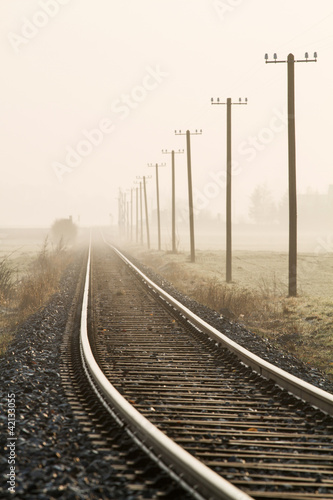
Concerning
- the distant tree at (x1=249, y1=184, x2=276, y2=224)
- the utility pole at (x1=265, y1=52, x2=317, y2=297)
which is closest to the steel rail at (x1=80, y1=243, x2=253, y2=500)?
the utility pole at (x1=265, y1=52, x2=317, y2=297)

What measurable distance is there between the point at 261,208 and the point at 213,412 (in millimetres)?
166568

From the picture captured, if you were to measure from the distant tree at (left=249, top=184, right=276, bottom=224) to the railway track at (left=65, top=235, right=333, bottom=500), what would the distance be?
160m

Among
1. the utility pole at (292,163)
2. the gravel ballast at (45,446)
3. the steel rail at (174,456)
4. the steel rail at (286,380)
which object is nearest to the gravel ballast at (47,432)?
the gravel ballast at (45,446)

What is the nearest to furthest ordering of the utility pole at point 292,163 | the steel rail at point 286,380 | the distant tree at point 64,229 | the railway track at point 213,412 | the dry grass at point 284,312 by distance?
the railway track at point 213,412 < the steel rail at point 286,380 < the dry grass at point 284,312 < the utility pole at point 292,163 < the distant tree at point 64,229

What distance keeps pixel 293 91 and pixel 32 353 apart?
13197 millimetres

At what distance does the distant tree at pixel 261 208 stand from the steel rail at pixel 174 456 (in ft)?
538

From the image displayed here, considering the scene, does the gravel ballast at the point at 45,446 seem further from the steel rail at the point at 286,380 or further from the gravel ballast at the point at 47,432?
the steel rail at the point at 286,380

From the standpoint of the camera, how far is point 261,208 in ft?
555

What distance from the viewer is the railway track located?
4141mm

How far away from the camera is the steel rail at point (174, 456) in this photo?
3697mm

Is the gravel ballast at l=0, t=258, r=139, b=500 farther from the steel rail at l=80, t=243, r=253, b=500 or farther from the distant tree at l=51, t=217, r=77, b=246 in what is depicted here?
the distant tree at l=51, t=217, r=77, b=246

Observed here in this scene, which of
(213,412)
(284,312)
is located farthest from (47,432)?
(284,312)

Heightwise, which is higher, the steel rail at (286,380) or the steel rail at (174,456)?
the steel rail at (174,456)

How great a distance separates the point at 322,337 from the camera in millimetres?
11344
